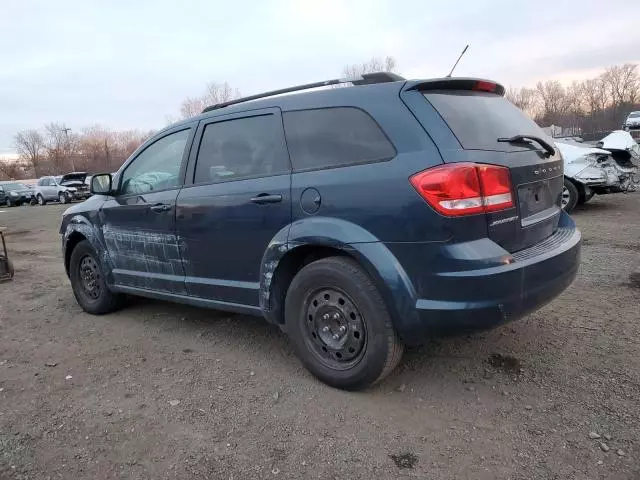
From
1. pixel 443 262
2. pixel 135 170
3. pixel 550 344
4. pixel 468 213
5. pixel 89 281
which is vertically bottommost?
pixel 550 344

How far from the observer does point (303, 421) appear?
9.50 feet

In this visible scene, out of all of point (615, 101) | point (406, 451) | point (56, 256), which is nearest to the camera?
point (406, 451)

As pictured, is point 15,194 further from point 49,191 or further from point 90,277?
point 90,277

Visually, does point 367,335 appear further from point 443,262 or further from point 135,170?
point 135,170

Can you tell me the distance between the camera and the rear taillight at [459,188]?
2631 millimetres

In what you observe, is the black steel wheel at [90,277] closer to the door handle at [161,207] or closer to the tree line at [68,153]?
the door handle at [161,207]

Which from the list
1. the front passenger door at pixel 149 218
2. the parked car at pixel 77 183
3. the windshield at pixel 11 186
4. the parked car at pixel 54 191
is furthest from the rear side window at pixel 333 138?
the windshield at pixel 11 186

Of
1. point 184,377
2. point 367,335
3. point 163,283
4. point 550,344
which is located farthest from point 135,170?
point 550,344

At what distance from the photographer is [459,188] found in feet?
8.65

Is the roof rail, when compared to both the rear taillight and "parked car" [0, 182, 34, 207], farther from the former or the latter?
"parked car" [0, 182, 34, 207]

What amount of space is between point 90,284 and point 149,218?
58.3 inches

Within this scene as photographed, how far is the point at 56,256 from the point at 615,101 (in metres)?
85.9

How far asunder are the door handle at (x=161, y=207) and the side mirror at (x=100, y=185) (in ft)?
2.68

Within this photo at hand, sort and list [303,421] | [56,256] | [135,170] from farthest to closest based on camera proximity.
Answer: [56,256], [135,170], [303,421]
